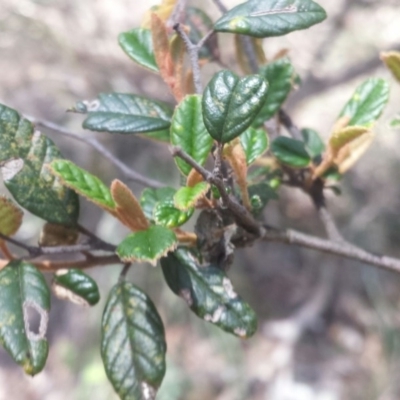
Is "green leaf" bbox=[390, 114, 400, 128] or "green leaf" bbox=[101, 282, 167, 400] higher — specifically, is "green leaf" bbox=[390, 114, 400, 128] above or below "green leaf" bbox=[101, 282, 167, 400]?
above

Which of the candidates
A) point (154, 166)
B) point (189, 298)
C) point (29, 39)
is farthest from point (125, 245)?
point (29, 39)

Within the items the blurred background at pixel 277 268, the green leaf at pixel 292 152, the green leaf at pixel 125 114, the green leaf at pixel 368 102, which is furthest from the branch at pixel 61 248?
the blurred background at pixel 277 268

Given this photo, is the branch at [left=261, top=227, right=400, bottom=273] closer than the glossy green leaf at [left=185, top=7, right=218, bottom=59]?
Yes

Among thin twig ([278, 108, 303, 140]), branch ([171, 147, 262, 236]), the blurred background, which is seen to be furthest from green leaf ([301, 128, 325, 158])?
the blurred background

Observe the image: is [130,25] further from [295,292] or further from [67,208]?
[67,208]

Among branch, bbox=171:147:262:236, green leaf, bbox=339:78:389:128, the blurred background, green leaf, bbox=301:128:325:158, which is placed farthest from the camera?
the blurred background

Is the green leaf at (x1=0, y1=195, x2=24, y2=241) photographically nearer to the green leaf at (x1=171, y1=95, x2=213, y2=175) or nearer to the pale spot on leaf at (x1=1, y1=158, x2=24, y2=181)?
the pale spot on leaf at (x1=1, y1=158, x2=24, y2=181)

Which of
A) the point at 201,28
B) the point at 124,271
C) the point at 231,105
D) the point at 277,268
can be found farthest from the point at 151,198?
the point at 277,268
